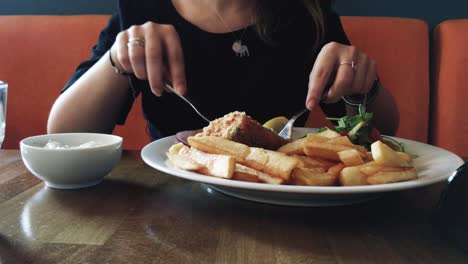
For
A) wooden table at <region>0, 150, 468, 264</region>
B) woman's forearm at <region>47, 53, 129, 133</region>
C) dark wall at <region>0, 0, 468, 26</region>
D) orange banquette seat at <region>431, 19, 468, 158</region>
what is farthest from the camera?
dark wall at <region>0, 0, 468, 26</region>

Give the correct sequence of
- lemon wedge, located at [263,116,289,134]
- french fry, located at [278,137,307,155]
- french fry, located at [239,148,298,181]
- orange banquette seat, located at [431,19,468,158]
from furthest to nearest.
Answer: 1. orange banquette seat, located at [431,19,468,158]
2. lemon wedge, located at [263,116,289,134]
3. french fry, located at [278,137,307,155]
4. french fry, located at [239,148,298,181]

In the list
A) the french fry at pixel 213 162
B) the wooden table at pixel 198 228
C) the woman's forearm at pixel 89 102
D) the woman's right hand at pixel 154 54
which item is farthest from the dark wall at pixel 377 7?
the french fry at pixel 213 162

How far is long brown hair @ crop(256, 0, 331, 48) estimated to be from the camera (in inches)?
54.9

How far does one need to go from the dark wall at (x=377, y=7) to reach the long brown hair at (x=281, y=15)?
0.67m

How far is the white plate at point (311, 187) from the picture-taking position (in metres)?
0.55

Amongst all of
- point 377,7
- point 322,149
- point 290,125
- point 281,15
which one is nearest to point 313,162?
point 322,149

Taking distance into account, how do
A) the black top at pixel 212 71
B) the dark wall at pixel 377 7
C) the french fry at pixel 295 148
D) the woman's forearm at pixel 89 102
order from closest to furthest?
the french fry at pixel 295 148
the woman's forearm at pixel 89 102
the black top at pixel 212 71
the dark wall at pixel 377 7

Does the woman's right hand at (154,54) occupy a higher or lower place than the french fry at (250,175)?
higher

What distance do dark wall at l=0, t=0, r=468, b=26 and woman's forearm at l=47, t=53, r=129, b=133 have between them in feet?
3.36

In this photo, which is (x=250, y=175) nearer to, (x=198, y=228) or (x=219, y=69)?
(x=198, y=228)

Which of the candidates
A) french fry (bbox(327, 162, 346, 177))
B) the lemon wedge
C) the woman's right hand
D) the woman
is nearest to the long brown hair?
the woman

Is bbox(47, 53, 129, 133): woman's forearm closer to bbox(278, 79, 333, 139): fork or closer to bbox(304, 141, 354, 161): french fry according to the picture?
bbox(278, 79, 333, 139): fork

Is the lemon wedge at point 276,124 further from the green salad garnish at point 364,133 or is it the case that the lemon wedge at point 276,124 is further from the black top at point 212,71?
the black top at point 212,71

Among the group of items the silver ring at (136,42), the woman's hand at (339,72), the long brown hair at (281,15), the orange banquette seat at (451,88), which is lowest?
the orange banquette seat at (451,88)
